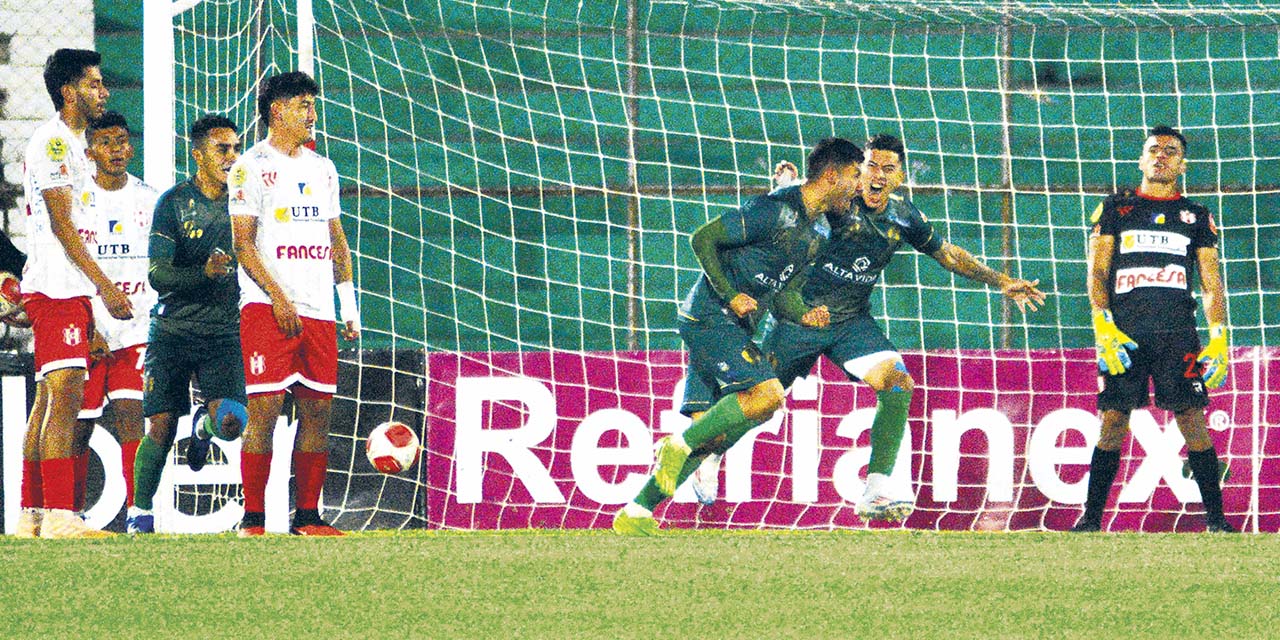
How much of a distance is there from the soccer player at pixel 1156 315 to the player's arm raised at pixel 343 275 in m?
2.74

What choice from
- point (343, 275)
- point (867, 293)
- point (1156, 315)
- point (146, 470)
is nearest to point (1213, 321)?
point (1156, 315)

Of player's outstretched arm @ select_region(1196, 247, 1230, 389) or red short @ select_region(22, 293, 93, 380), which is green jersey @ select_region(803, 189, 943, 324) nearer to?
player's outstretched arm @ select_region(1196, 247, 1230, 389)

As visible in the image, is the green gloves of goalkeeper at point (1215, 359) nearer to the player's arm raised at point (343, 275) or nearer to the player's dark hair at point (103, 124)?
the player's arm raised at point (343, 275)

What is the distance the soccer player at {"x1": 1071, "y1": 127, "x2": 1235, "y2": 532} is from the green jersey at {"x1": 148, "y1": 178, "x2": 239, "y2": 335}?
10.5ft

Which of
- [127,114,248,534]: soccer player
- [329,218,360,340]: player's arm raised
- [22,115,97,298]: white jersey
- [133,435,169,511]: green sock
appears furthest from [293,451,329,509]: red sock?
[22,115,97,298]: white jersey

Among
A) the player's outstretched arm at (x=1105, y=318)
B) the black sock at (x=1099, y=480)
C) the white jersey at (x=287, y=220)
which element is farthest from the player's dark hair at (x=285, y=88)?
the black sock at (x=1099, y=480)

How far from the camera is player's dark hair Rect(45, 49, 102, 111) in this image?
7043mm

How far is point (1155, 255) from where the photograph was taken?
312 inches

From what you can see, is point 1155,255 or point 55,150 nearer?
point 55,150

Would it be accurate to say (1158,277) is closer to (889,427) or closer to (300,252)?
(889,427)

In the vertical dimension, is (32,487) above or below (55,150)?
below

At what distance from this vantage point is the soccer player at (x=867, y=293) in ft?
24.2

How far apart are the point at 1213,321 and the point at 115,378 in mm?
4056

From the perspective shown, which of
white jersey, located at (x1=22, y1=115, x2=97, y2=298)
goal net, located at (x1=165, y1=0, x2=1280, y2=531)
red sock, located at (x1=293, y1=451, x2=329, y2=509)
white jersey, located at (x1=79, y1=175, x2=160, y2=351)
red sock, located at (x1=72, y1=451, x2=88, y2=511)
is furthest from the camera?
goal net, located at (x1=165, y1=0, x2=1280, y2=531)
